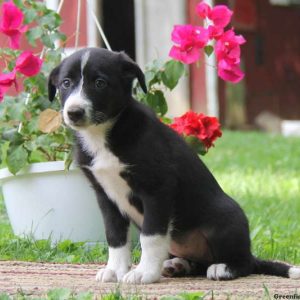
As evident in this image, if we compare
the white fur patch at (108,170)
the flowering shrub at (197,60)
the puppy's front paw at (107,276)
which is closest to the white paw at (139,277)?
the puppy's front paw at (107,276)

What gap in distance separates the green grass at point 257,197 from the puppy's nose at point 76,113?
3.79 ft

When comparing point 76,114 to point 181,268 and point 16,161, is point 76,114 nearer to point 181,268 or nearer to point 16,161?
point 181,268

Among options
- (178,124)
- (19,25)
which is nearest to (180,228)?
(178,124)

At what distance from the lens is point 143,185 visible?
11.8 ft

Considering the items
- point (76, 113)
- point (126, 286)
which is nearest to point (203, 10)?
point (76, 113)

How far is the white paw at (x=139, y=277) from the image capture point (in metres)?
3.55

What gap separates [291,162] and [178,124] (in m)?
5.27

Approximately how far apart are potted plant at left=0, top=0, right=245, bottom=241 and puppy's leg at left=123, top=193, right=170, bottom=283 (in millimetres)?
1052

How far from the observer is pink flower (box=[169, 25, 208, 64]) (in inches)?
177

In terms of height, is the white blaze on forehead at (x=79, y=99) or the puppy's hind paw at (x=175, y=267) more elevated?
the white blaze on forehead at (x=79, y=99)

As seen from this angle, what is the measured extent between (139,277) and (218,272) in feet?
1.33

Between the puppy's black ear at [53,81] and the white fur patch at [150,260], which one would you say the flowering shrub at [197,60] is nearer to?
the puppy's black ear at [53,81]

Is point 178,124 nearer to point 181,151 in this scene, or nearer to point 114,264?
point 181,151

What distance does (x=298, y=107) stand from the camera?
16719mm
